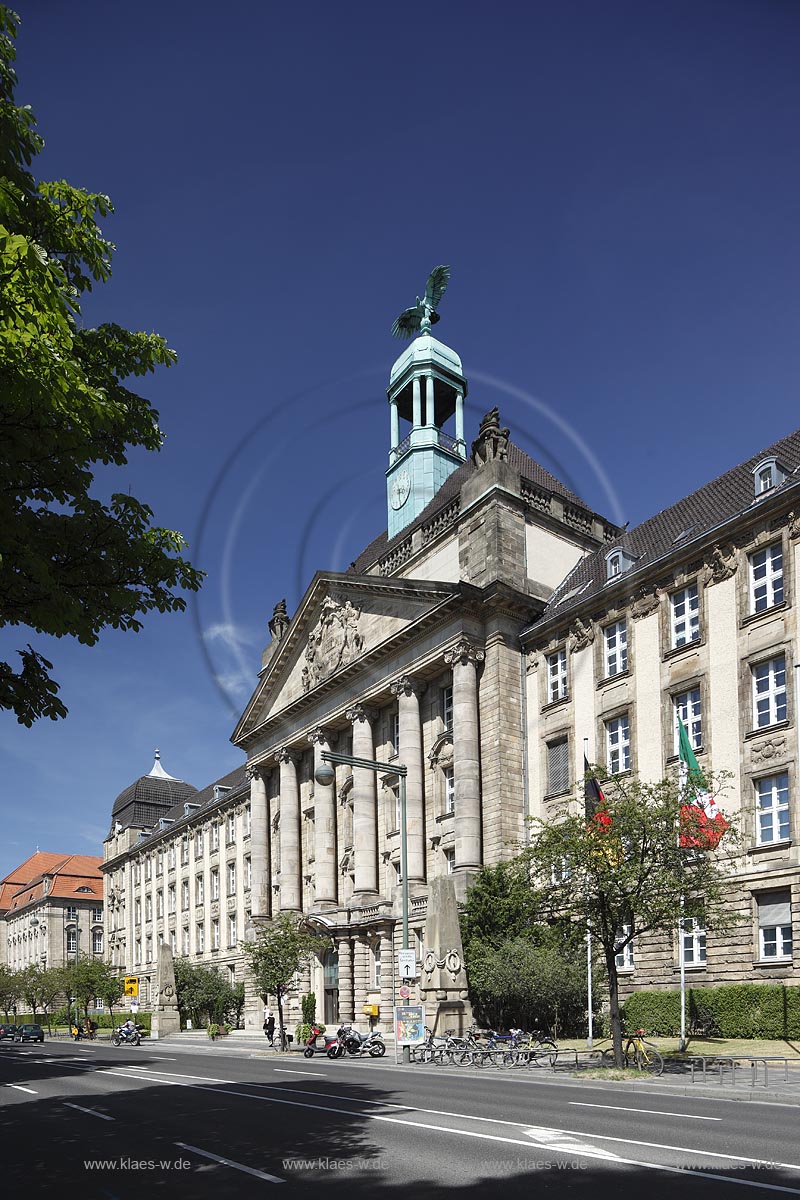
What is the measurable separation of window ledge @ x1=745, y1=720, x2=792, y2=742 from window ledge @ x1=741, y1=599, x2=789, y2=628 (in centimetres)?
345

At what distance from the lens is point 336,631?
182 feet

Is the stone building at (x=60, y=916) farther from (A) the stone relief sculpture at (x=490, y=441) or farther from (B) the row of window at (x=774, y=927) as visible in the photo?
(B) the row of window at (x=774, y=927)

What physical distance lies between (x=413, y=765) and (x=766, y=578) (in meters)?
19.8

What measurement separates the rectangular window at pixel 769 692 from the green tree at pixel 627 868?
7.45m

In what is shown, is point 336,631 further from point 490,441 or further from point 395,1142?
point 395,1142

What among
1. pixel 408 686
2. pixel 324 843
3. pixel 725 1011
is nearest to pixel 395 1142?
pixel 725 1011

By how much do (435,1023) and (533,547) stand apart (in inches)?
878

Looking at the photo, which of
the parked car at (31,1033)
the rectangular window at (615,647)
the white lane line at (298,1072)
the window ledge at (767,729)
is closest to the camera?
the white lane line at (298,1072)

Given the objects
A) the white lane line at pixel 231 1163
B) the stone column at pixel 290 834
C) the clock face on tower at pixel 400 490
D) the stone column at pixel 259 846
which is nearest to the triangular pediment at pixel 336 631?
the stone column at pixel 259 846

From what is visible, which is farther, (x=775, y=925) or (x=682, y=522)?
(x=682, y=522)

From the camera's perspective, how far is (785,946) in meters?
31.1

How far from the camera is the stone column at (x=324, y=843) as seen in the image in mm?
54562

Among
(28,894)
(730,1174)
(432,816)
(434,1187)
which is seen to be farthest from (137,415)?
(28,894)

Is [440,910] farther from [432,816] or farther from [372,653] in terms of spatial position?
[372,653]
